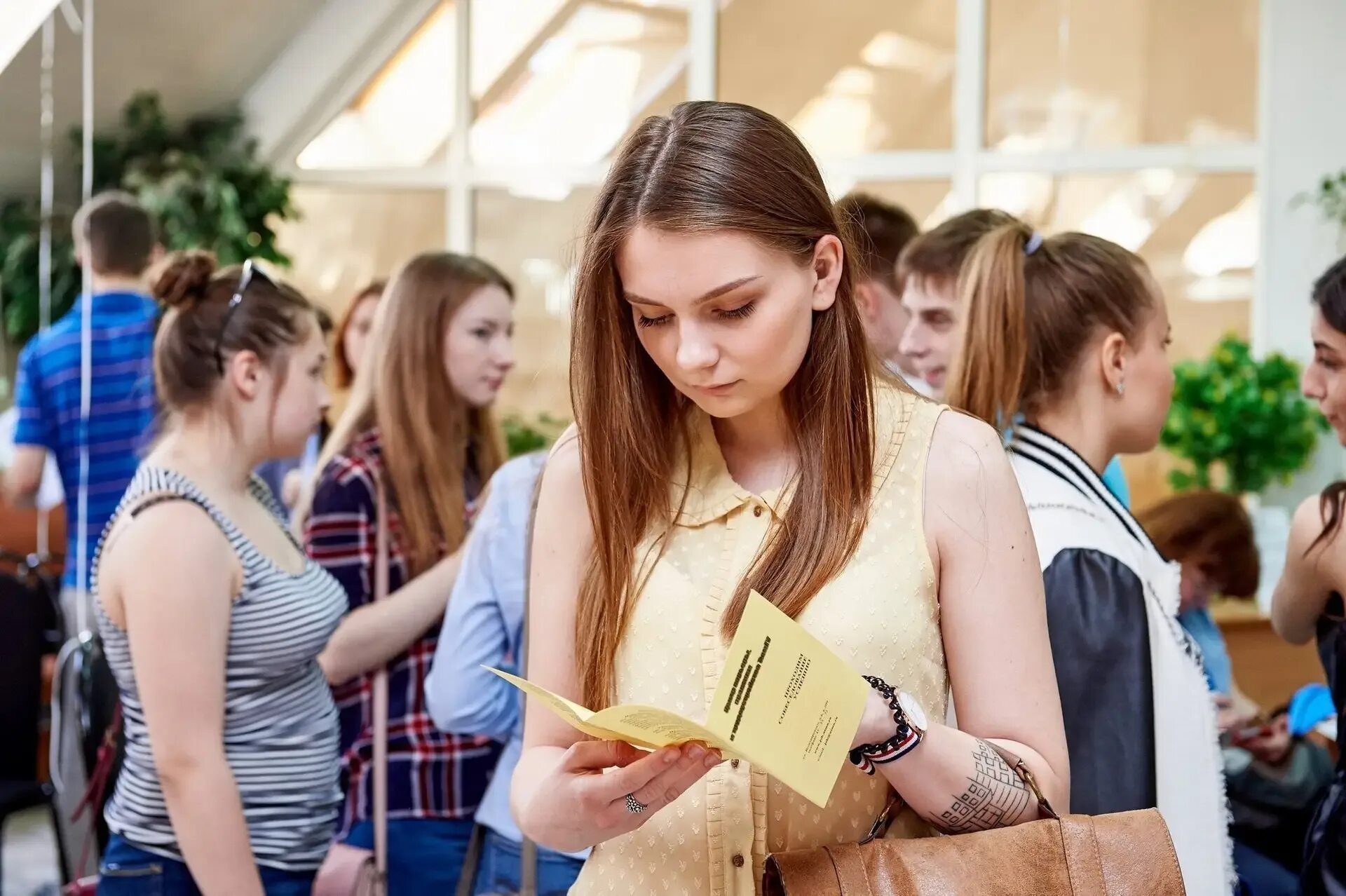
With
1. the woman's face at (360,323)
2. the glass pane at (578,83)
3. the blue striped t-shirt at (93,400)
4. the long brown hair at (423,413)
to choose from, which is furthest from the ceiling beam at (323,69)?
the long brown hair at (423,413)

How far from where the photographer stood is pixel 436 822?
87.2 inches

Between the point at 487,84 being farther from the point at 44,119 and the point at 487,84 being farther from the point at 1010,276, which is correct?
the point at 1010,276

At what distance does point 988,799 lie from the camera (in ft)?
3.77

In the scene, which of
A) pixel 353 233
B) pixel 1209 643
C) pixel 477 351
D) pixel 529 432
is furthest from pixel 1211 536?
pixel 353 233

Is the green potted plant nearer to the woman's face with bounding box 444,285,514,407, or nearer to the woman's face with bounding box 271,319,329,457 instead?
the woman's face with bounding box 444,285,514,407

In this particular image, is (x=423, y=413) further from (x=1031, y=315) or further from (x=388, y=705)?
(x=1031, y=315)

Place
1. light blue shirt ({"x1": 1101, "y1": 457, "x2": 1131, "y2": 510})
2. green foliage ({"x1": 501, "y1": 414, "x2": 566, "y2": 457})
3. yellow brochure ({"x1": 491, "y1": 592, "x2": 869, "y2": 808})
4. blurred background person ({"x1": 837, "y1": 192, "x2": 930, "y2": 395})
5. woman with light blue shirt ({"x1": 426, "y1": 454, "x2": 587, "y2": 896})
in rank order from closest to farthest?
yellow brochure ({"x1": 491, "y1": 592, "x2": 869, "y2": 808}) < woman with light blue shirt ({"x1": 426, "y1": 454, "x2": 587, "y2": 896}) < light blue shirt ({"x1": 1101, "y1": 457, "x2": 1131, "y2": 510}) < blurred background person ({"x1": 837, "y1": 192, "x2": 930, "y2": 395}) < green foliage ({"x1": 501, "y1": 414, "x2": 566, "y2": 457})

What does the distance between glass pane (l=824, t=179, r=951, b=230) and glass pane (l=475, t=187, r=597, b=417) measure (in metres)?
1.37

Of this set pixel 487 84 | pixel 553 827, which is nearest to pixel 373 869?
pixel 553 827

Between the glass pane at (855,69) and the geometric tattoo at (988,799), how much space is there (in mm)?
5242

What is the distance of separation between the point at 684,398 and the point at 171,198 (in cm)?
434

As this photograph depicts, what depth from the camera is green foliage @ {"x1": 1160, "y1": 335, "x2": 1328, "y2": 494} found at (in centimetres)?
494

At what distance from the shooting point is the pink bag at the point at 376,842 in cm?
212

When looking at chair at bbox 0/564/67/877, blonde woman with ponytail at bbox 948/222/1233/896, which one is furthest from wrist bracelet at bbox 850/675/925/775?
chair at bbox 0/564/67/877
